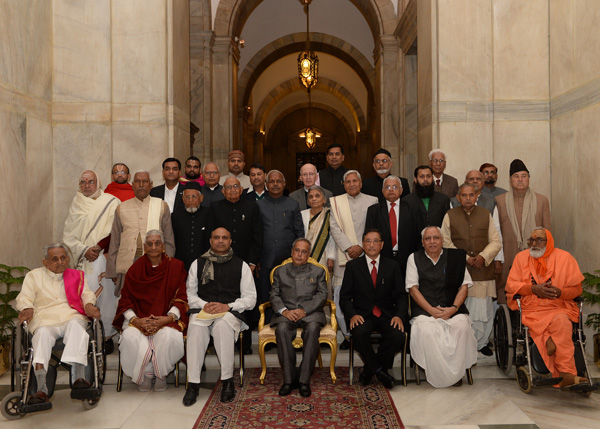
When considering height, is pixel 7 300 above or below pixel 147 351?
above

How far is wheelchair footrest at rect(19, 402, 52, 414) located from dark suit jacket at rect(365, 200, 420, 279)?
3.45 metres

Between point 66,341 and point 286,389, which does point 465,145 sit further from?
point 66,341

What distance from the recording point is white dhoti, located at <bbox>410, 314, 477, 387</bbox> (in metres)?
5.50

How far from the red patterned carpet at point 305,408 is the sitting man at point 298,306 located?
26cm

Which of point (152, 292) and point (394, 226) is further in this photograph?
point (394, 226)

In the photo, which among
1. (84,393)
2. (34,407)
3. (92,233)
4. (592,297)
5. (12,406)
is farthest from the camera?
(92,233)

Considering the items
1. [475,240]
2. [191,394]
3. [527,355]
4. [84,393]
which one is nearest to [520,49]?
[475,240]

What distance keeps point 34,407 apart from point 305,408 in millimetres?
2163

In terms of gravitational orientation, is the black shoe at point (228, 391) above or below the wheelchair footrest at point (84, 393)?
below

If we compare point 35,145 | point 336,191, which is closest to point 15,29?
point 35,145

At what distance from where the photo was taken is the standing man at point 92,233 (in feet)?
20.9

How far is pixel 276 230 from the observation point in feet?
21.3

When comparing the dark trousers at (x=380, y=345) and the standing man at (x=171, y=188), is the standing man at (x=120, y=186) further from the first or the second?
the dark trousers at (x=380, y=345)

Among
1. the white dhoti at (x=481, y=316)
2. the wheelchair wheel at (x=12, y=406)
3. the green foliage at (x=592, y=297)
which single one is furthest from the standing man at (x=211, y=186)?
the green foliage at (x=592, y=297)
